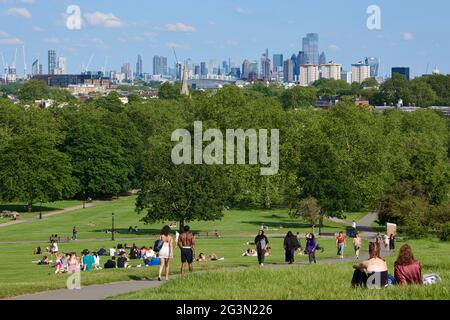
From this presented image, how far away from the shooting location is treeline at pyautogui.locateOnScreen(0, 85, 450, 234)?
2682 inches

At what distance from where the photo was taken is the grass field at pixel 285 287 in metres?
21.4

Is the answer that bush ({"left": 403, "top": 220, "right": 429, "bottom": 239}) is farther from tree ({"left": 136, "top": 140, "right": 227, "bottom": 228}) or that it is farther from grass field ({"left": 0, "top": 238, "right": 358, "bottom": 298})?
tree ({"left": 136, "top": 140, "right": 227, "bottom": 228})

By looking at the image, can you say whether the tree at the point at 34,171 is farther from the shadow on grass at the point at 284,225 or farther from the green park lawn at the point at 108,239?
the shadow on grass at the point at 284,225

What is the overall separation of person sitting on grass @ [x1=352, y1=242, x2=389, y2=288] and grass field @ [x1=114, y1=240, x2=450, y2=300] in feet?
1.23

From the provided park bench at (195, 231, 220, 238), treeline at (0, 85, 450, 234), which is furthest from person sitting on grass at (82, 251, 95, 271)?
park bench at (195, 231, 220, 238)

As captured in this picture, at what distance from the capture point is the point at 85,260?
40781 millimetres

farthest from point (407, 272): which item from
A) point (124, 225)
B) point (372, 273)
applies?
point (124, 225)

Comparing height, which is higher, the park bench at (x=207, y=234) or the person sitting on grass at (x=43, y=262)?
the person sitting on grass at (x=43, y=262)

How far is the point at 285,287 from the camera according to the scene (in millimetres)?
23953

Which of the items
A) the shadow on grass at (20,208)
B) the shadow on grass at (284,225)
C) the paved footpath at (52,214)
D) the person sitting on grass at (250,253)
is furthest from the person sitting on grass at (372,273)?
the shadow on grass at (20,208)

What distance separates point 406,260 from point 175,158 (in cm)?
4725

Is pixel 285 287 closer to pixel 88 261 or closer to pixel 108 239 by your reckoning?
pixel 88 261

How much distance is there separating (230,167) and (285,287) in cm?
6834

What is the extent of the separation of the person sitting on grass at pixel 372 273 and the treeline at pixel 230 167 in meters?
36.4
